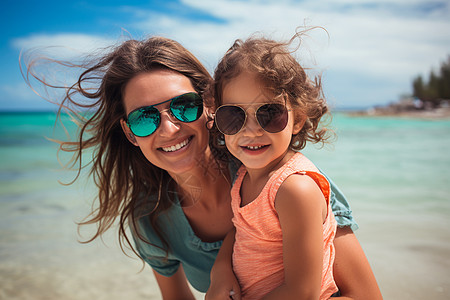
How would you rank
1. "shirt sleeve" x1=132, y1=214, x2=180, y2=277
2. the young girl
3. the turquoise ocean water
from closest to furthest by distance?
the young girl < "shirt sleeve" x1=132, y1=214, x2=180, y2=277 < the turquoise ocean water

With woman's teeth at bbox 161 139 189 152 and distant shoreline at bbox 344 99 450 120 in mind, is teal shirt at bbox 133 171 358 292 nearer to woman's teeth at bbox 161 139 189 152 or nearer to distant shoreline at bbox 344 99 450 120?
woman's teeth at bbox 161 139 189 152

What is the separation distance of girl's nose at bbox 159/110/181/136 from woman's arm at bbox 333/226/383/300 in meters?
1.16

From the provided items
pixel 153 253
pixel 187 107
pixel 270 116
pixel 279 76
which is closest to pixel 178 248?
pixel 153 253

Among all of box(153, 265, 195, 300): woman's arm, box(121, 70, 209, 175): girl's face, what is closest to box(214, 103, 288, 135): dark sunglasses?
box(121, 70, 209, 175): girl's face

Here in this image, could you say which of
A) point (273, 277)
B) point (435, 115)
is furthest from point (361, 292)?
point (435, 115)

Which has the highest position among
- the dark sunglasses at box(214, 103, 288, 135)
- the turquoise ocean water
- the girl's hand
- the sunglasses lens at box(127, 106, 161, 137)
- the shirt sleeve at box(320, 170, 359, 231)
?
the dark sunglasses at box(214, 103, 288, 135)

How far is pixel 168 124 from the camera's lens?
2.19 meters

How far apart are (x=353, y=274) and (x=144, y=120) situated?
4.93 ft

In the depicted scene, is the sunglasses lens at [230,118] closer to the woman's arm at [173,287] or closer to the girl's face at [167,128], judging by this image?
the girl's face at [167,128]

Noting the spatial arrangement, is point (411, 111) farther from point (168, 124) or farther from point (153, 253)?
point (168, 124)

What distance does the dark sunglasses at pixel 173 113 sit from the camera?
86.9 inches

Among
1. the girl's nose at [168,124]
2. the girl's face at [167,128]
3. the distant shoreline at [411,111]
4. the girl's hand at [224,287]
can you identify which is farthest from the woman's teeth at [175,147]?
the distant shoreline at [411,111]

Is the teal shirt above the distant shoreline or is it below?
above

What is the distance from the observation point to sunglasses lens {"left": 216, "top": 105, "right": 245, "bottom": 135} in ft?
5.89
